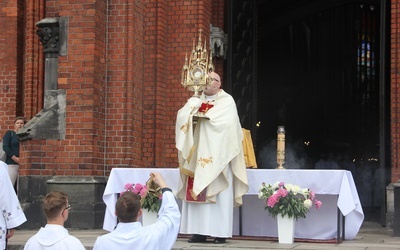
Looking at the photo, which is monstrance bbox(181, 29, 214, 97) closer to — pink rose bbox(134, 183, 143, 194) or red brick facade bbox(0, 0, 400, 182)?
pink rose bbox(134, 183, 143, 194)

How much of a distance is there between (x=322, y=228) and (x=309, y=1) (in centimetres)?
1376

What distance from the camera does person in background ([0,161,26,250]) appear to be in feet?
29.4

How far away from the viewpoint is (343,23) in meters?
29.4

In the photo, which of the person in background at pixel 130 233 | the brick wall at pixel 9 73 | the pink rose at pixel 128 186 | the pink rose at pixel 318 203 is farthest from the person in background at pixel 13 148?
the person in background at pixel 130 233

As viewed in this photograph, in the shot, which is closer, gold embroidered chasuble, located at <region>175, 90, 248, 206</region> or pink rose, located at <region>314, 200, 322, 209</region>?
gold embroidered chasuble, located at <region>175, 90, 248, 206</region>

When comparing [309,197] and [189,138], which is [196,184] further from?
[309,197]

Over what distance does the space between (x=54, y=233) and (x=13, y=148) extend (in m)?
9.34

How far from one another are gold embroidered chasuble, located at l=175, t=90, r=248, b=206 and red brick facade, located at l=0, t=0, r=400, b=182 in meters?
2.61

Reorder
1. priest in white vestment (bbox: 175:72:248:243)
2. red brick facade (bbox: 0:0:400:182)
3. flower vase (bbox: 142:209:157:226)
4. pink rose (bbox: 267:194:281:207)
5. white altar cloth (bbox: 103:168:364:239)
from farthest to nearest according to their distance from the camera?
red brick facade (bbox: 0:0:400:182), flower vase (bbox: 142:209:157:226), white altar cloth (bbox: 103:168:364:239), pink rose (bbox: 267:194:281:207), priest in white vestment (bbox: 175:72:248:243)

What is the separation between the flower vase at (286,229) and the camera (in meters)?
12.0

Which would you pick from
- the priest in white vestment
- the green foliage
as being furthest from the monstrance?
the green foliage

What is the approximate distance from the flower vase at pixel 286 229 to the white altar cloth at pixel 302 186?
1.89ft

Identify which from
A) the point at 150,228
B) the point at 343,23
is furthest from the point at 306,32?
the point at 150,228

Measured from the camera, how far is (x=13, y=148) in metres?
15.6
